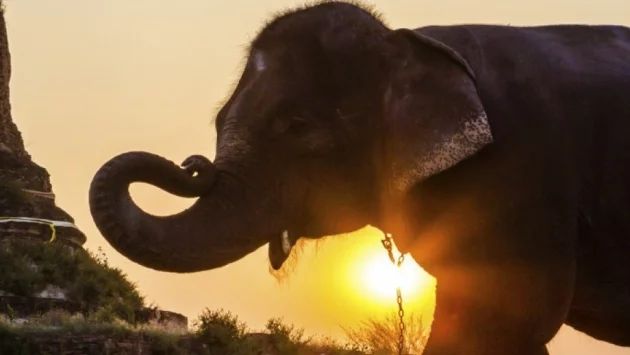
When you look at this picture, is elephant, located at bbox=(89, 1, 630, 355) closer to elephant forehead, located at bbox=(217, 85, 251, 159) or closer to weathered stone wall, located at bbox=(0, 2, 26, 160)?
elephant forehead, located at bbox=(217, 85, 251, 159)

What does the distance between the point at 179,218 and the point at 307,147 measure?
314mm

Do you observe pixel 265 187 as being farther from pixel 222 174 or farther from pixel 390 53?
pixel 390 53

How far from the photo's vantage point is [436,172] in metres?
2.53

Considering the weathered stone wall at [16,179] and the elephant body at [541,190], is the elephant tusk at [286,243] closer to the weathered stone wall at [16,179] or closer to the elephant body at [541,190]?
the elephant body at [541,190]

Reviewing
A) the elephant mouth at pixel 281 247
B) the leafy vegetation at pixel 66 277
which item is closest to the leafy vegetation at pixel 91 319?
the leafy vegetation at pixel 66 277

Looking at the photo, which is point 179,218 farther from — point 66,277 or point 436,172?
point 66,277

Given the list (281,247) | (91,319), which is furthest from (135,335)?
(281,247)

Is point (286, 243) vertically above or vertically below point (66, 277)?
above

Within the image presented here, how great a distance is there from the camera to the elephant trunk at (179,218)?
2.55 m

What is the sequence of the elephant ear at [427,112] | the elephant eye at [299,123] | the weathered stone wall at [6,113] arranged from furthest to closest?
the weathered stone wall at [6,113] < the elephant eye at [299,123] < the elephant ear at [427,112]

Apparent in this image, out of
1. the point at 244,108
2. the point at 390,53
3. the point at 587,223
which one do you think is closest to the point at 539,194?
the point at 587,223

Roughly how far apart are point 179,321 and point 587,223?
12.2 metres

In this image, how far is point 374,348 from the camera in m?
20.0

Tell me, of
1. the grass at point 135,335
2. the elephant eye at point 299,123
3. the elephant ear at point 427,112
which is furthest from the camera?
the grass at point 135,335
